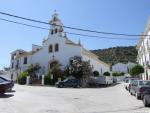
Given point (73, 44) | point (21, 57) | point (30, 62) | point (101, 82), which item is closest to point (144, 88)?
point (101, 82)

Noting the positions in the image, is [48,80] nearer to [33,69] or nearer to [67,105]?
[33,69]

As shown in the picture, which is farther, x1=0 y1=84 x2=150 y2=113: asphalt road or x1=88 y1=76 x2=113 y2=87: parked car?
x1=88 y1=76 x2=113 y2=87: parked car

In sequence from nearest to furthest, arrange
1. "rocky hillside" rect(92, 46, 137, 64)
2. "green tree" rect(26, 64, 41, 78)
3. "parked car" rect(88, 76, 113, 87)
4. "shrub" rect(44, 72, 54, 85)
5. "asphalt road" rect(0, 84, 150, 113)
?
1. "asphalt road" rect(0, 84, 150, 113)
2. "parked car" rect(88, 76, 113, 87)
3. "shrub" rect(44, 72, 54, 85)
4. "green tree" rect(26, 64, 41, 78)
5. "rocky hillside" rect(92, 46, 137, 64)

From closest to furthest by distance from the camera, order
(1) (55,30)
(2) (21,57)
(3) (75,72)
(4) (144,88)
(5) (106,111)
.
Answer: (5) (106,111) < (4) (144,88) < (3) (75,72) < (1) (55,30) < (2) (21,57)

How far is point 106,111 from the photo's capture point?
12031mm

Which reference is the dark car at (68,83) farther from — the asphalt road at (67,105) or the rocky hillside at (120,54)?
the rocky hillside at (120,54)

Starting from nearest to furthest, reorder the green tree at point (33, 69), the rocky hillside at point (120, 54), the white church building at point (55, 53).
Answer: the white church building at point (55, 53) → the green tree at point (33, 69) → the rocky hillside at point (120, 54)

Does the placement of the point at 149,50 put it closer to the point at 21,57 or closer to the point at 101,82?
the point at 101,82

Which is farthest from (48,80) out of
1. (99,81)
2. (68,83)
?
(99,81)

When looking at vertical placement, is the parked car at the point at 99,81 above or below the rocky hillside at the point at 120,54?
below

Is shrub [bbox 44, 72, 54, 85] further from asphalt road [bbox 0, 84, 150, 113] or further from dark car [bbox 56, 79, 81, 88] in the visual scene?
asphalt road [bbox 0, 84, 150, 113]

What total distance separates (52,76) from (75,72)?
393 centimetres

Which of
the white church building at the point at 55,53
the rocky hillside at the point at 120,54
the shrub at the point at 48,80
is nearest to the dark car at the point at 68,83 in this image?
the shrub at the point at 48,80

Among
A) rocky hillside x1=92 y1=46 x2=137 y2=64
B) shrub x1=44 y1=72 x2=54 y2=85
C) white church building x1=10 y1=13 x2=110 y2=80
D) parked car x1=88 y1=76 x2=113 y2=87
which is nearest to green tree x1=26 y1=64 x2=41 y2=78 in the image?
white church building x1=10 y1=13 x2=110 y2=80
